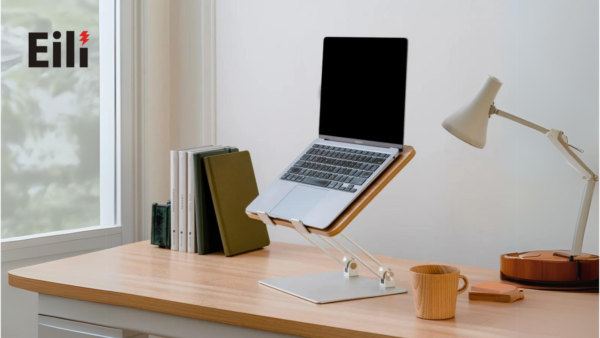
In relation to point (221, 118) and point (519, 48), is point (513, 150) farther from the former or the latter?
point (221, 118)

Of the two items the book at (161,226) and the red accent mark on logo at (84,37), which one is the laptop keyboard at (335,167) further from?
the red accent mark on logo at (84,37)

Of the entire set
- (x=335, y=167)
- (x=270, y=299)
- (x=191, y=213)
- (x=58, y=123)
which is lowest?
(x=270, y=299)

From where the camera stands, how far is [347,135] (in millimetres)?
1393

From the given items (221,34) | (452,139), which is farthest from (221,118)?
(452,139)

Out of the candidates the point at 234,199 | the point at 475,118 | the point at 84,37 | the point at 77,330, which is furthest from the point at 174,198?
the point at 475,118

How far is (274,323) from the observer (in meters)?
1.09

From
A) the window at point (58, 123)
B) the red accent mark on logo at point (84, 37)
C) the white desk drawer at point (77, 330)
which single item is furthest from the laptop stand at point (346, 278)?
the red accent mark on logo at point (84, 37)

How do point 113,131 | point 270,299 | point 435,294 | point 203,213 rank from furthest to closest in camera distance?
point 113,131
point 203,213
point 270,299
point 435,294

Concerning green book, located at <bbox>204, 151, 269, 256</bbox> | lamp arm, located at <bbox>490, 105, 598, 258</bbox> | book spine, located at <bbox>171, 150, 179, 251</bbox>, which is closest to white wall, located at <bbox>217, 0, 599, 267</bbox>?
lamp arm, located at <bbox>490, 105, 598, 258</bbox>

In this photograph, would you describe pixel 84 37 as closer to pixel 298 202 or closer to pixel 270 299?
pixel 298 202

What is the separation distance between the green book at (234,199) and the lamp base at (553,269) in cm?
64

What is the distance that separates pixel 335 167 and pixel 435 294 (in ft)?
1.24

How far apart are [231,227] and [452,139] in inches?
24.7

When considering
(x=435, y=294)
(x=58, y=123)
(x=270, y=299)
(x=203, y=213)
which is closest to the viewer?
(x=435, y=294)
